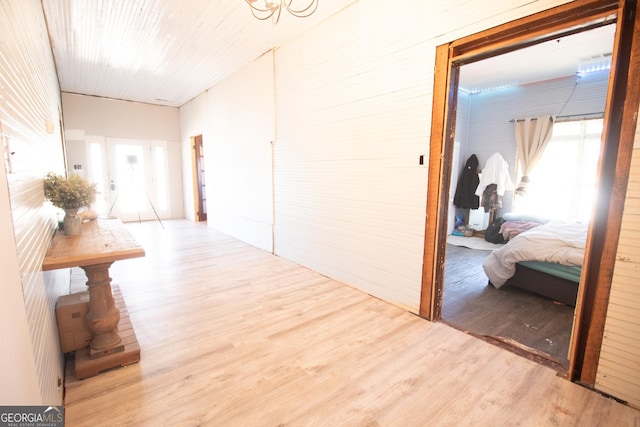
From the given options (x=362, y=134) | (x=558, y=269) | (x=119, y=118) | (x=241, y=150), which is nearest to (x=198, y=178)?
(x=119, y=118)

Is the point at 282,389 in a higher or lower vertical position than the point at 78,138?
lower

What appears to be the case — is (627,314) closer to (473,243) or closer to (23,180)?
(23,180)

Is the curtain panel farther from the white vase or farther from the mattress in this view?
the white vase

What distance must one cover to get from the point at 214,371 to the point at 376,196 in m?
2.13

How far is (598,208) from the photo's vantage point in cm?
182

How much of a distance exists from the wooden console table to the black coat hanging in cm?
633

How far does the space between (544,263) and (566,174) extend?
327 centimetres

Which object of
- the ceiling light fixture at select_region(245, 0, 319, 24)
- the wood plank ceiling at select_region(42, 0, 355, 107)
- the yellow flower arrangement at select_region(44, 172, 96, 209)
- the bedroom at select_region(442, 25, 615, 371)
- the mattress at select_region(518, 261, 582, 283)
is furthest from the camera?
the wood plank ceiling at select_region(42, 0, 355, 107)

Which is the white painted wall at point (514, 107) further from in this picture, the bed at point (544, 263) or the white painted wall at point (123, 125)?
the white painted wall at point (123, 125)

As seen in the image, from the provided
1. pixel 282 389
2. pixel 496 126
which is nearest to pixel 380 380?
pixel 282 389

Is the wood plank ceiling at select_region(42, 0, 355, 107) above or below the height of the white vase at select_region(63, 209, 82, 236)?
above

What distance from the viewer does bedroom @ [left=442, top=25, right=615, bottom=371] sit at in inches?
109

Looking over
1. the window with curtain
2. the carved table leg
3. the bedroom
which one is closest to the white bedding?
the bedroom

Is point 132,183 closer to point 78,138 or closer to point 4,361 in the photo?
point 78,138
